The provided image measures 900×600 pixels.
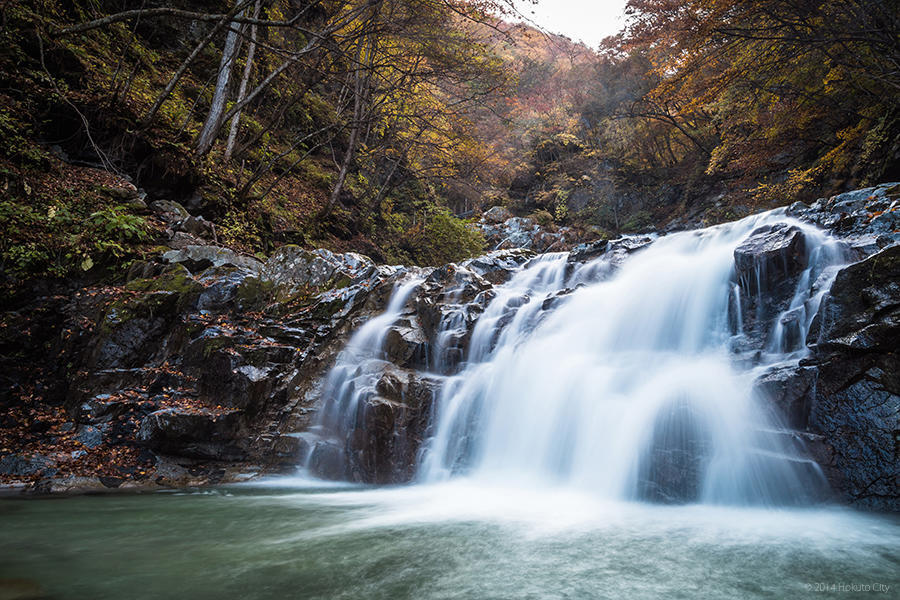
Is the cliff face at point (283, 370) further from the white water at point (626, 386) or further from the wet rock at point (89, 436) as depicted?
the white water at point (626, 386)

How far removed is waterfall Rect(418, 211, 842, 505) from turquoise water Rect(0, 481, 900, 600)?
0.36 m

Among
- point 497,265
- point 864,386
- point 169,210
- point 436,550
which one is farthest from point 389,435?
point 169,210

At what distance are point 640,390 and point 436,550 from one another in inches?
130

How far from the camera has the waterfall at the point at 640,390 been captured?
12.8ft

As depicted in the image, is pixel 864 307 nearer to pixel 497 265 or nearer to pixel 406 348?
pixel 406 348

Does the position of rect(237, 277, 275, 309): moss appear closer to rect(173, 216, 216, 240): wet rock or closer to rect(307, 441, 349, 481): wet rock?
rect(173, 216, 216, 240): wet rock

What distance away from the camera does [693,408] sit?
425 centimetres

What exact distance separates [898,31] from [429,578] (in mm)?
10392

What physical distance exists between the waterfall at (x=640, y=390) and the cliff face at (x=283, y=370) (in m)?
0.15

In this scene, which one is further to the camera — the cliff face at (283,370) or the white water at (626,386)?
the white water at (626,386)

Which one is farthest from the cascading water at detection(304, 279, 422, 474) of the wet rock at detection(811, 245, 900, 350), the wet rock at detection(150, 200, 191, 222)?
the wet rock at detection(811, 245, 900, 350)

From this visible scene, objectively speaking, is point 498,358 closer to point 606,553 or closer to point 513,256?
point 606,553

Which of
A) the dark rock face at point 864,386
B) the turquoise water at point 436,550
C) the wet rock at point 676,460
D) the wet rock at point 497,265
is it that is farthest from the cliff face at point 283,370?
the wet rock at point 497,265

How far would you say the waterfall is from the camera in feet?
12.8
